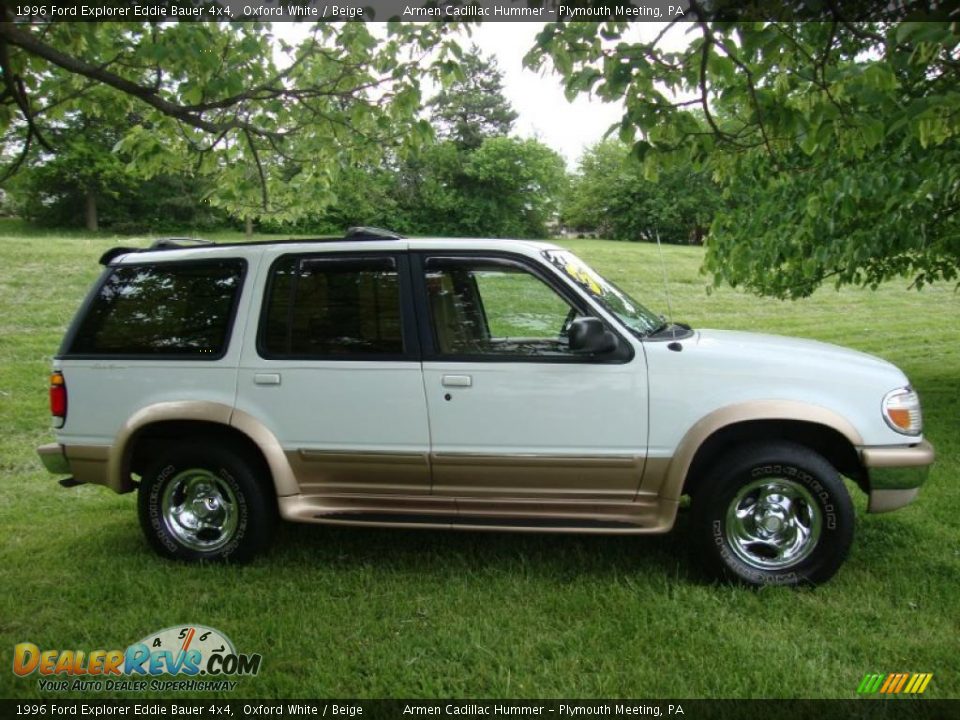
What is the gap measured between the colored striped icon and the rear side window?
3.70 m

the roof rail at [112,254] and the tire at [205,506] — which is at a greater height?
the roof rail at [112,254]

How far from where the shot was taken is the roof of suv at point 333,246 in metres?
4.35

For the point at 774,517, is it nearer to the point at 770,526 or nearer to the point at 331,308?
the point at 770,526

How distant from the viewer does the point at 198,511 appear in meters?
4.57

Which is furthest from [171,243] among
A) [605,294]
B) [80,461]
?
[605,294]

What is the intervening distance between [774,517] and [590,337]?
1430mm

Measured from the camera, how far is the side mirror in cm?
388

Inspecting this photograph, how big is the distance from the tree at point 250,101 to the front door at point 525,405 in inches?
104

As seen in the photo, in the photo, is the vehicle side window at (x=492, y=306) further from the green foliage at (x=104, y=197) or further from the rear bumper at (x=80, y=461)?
the green foliage at (x=104, y=197)

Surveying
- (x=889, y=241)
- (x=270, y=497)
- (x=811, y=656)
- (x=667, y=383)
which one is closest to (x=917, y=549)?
(x=811, y=656)

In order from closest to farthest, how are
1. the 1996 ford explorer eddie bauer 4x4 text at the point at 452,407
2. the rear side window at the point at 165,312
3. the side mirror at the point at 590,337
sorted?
the side mirror at the point at 590,337 → the 1996 ford explorer eddie bauer 4x4 text at the point at 452,407 → the rear side window at the point at 165,312

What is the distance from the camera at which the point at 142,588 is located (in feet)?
13.7

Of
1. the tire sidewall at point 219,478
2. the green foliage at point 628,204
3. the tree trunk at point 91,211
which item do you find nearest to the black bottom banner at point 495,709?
the tire sidewall at point 219,478

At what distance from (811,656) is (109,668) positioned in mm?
3193
